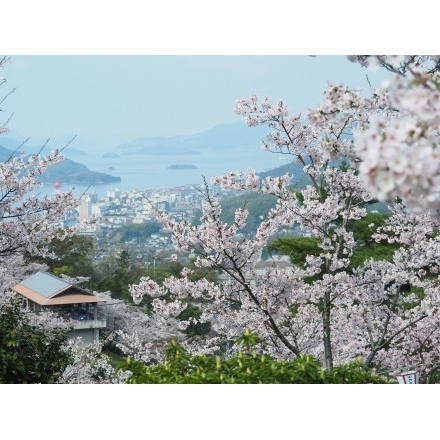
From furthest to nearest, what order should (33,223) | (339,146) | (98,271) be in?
1. (98,271)
2. (33,223)
3. (339,146)

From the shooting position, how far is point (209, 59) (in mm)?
4031

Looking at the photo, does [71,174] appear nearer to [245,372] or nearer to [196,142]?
[196,142]

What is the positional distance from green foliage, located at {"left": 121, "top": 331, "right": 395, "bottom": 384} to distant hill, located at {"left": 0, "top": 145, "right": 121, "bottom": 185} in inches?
61.1

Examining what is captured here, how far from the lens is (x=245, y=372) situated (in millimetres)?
2955

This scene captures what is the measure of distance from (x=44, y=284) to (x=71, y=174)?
73 centimetres

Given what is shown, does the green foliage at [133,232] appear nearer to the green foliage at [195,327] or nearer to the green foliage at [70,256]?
the green foliage at [70,256]

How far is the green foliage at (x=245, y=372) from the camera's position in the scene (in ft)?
9.54

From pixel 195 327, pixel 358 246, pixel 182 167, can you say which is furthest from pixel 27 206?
pixel 358 246

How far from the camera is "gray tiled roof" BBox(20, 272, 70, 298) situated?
14.3ft

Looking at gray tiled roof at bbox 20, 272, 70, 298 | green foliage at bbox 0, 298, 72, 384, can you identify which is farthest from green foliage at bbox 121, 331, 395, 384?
gray tiled roof at bbox 20, 272, 70, 298

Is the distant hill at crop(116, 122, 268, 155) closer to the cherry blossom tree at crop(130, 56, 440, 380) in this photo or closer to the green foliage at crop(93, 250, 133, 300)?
the cherry blossom tree at crop(130, 56, 440, 380)
